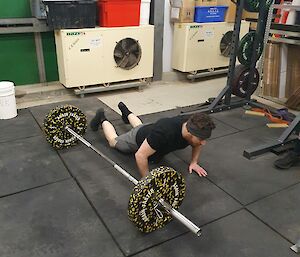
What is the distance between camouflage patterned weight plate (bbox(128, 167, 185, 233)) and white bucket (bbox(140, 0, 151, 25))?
288 cm

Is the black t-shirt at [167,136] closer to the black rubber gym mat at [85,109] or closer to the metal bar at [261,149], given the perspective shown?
the metal bar at [261,149]

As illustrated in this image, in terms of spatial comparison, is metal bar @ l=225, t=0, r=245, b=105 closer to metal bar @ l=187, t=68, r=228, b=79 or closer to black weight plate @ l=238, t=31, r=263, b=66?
black weight plate @ l=238, t=31, r=263, b=66

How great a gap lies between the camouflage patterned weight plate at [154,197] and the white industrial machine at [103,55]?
2478mm

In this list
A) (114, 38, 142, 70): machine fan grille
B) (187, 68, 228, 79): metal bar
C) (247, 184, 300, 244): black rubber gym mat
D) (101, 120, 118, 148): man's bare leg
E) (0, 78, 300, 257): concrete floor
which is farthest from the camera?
(187, 68, 228, 79): metal bar

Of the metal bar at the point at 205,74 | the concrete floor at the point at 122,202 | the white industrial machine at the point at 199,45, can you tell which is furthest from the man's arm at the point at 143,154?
the metal bar at the point at 205,74

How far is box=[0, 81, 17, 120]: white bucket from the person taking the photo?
3.17 m

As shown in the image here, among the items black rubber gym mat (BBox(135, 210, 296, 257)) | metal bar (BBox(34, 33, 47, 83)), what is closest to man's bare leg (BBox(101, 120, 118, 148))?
black rubber gym mat (BBox(135, 210, 296, 257))

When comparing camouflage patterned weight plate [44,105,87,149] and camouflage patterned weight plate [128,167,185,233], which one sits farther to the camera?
camouflage patterned weight plate [44,105,87,149]

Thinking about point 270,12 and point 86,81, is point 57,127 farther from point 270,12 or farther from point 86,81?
point 270,12

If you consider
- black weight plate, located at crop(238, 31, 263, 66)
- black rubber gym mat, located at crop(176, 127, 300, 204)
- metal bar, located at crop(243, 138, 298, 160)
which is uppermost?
black weight plate, located at crop(238, 31, 263, 66)

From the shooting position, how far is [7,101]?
3207 millimetres

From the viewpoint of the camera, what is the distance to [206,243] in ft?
5.72

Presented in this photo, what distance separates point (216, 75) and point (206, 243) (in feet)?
12.4

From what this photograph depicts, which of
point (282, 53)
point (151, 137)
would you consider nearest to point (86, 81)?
point (151, 137)
